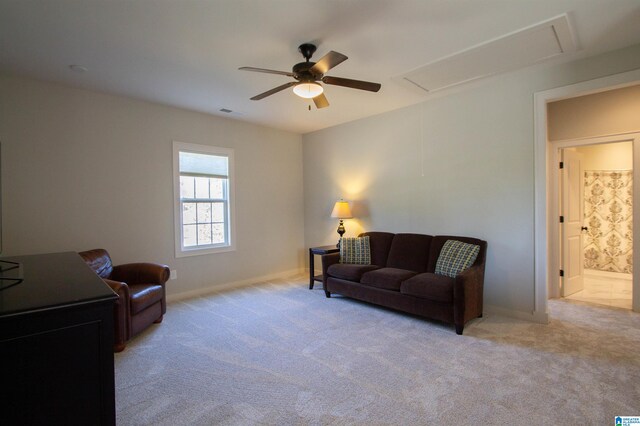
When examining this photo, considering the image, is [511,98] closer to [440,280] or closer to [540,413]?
[440,280]

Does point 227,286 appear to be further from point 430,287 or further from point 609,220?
point 609,220

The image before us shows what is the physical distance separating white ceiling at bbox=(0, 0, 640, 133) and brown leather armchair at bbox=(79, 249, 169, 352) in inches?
77.8

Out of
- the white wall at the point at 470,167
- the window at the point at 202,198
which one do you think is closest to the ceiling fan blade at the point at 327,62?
the white wall at the point at 470,167

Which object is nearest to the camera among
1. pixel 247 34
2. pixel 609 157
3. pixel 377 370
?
pixel 377 370

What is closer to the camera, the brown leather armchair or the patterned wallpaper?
the brown leather armchair

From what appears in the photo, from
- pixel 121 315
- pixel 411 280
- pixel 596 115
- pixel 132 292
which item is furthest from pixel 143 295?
pixel 596 115

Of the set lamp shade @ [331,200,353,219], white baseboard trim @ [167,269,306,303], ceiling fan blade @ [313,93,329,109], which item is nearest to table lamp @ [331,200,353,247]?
lamp shade @ [331,200,353,219]

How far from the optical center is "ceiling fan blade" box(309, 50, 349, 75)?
225 centimetres

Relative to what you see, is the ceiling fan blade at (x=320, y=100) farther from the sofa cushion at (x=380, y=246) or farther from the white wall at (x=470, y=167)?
the sofa cushion at (x=380, y=246)

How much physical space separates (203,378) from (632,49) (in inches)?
185

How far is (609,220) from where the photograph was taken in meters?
5.76

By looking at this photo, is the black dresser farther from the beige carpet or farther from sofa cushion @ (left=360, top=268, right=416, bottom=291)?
sofa cushion @ (left=360, top=268, right=416, bottom=291)

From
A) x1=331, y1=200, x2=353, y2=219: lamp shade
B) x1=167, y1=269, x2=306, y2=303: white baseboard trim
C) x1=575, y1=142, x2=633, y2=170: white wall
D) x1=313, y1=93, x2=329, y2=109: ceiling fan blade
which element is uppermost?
x1=313, y1=93, x2=329, y2=109: ceiling fan blade

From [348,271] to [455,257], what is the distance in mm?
1336
